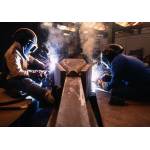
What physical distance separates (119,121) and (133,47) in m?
8.44

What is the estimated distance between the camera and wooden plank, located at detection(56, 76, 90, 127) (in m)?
1.21

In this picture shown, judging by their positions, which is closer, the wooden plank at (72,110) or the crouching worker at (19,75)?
the wooden plank at (72,110)

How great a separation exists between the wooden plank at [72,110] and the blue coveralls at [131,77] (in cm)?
93

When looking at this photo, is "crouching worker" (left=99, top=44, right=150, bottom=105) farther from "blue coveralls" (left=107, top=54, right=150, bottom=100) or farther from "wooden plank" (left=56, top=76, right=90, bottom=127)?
"wooden plank" (left=56, top=76, right=90, bottom=127)

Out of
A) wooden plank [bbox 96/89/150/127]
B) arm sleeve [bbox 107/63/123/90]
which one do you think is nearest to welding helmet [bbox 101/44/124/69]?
arm sleeve [bbox 107/63/123/90]

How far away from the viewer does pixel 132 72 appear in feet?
7.34

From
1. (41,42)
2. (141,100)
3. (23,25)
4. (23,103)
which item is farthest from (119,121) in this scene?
(23,25)

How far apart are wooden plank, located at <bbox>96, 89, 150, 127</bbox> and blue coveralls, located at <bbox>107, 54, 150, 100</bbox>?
207mm

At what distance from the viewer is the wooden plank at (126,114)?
157 cm

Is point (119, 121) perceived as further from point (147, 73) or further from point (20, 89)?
point (20, 89)

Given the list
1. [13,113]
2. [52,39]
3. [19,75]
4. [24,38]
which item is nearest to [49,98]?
[13,113]

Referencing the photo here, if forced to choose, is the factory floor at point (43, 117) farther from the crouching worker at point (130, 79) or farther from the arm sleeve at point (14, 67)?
the arm sleeve at point (14, 67)

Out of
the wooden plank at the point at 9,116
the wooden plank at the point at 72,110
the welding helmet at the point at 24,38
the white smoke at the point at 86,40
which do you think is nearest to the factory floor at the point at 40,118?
the wooden plank at the point at 9,116

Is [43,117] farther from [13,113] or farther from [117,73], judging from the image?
[117,73]
